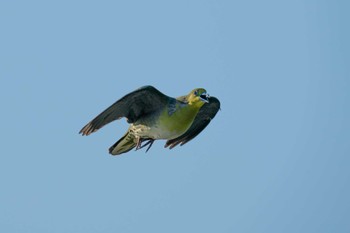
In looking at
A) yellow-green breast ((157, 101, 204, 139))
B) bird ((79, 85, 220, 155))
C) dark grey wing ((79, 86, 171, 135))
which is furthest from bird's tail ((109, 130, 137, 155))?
yellow-green breast ((157, 101, 204, 139))

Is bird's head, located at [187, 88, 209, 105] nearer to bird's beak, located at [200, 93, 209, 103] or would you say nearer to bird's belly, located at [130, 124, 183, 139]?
bird's beak, located at [200, 93, 209, 103]

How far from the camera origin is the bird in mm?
29625

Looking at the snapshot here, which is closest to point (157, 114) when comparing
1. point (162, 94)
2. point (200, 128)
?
point (162, 94)

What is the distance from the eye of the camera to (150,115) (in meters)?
30.4

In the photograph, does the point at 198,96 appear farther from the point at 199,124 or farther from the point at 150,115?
the point at 199,124

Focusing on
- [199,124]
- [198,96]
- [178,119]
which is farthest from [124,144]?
[198,96]

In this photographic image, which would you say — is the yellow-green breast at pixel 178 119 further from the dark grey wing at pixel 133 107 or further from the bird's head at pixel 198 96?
the dark grey wing at pixel 133 107

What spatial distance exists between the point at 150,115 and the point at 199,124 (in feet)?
8.64

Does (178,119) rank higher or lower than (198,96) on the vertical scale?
lower

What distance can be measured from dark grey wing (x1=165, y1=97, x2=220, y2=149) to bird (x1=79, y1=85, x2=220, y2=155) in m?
1.28

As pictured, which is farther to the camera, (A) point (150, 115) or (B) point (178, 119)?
(A) point (150, 115)

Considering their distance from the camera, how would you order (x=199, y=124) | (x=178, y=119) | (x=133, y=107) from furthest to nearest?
(x=199, y=124), (x=133, y=107), (x=178, y=119)

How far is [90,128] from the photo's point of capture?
1157 inches

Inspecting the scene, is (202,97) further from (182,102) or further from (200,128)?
(200,128)
